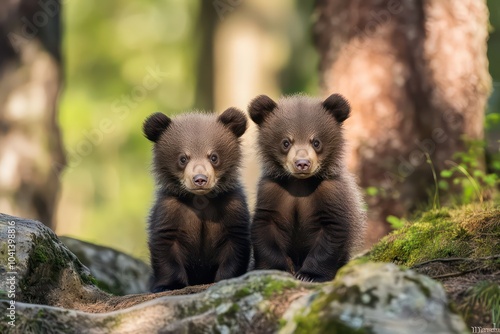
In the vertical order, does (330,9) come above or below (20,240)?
above

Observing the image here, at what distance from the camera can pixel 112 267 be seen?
33.9ft

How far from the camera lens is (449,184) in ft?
38.7

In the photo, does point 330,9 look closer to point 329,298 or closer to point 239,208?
point 239,208

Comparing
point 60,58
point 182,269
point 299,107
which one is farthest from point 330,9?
point 182,269

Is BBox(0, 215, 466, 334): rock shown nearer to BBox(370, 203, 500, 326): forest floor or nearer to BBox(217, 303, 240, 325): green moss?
BBox(217, 303, 240, 325): green moss

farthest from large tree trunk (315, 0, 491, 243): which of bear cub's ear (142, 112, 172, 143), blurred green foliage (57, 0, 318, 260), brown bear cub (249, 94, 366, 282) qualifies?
blurred green foliage (57, 0, 318, 260)

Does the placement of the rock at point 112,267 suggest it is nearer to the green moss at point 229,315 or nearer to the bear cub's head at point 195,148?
the bear cub's head at point 195,148

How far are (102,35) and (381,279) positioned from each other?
2095 cm

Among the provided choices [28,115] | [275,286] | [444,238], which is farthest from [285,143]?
[28,115]

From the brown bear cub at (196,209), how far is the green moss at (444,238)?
1.46m

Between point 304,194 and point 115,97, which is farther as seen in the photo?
point 115,97

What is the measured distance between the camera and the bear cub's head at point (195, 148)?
7824 mm

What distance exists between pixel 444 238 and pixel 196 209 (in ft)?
7.51

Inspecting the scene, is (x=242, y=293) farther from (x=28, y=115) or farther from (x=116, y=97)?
(x=116, y=97)
